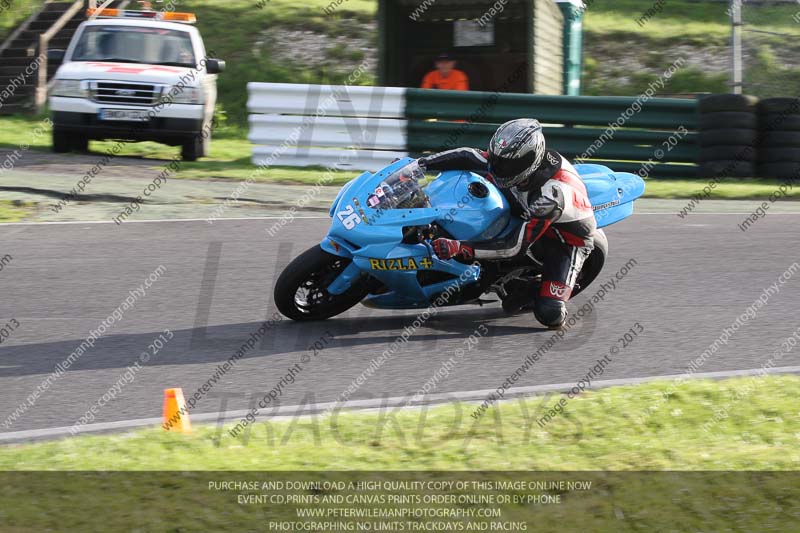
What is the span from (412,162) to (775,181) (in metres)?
8.30

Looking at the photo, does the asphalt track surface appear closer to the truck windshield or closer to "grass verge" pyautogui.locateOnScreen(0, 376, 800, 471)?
"grass verge" pyautogui.locateOnScreen(0, 376, 800, 471)

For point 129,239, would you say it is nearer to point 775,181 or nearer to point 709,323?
point 709,323

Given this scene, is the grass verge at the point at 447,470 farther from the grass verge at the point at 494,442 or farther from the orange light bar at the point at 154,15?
the orange light bar at the point at 154,15

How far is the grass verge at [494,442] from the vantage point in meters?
4.79

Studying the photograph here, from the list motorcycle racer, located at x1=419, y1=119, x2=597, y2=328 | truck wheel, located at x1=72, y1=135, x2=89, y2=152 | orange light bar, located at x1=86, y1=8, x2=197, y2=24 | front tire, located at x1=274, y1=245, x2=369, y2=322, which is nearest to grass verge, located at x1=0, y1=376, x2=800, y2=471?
motorcycle racer, located at x1=419, y1=119, x2=597, y2=328

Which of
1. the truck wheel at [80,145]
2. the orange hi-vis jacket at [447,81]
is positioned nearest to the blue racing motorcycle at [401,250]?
the orange hi-vis jacket at [447,81]

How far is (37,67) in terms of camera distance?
21.0 meters

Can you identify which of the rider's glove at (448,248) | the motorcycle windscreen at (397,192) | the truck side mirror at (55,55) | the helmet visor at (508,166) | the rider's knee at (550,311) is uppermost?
the helmet visor at (508,166)

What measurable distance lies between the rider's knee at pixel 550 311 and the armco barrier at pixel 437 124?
23.7 ft

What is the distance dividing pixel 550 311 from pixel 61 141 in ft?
32.0

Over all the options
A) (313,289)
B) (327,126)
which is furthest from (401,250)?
(327,126)

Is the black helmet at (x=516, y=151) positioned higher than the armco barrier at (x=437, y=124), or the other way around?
the black helmet at (x=516, y=151)

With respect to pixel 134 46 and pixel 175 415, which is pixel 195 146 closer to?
pixel 134 46

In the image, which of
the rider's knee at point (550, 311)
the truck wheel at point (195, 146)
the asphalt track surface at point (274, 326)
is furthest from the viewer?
the truck wheel at point (195, 146)
